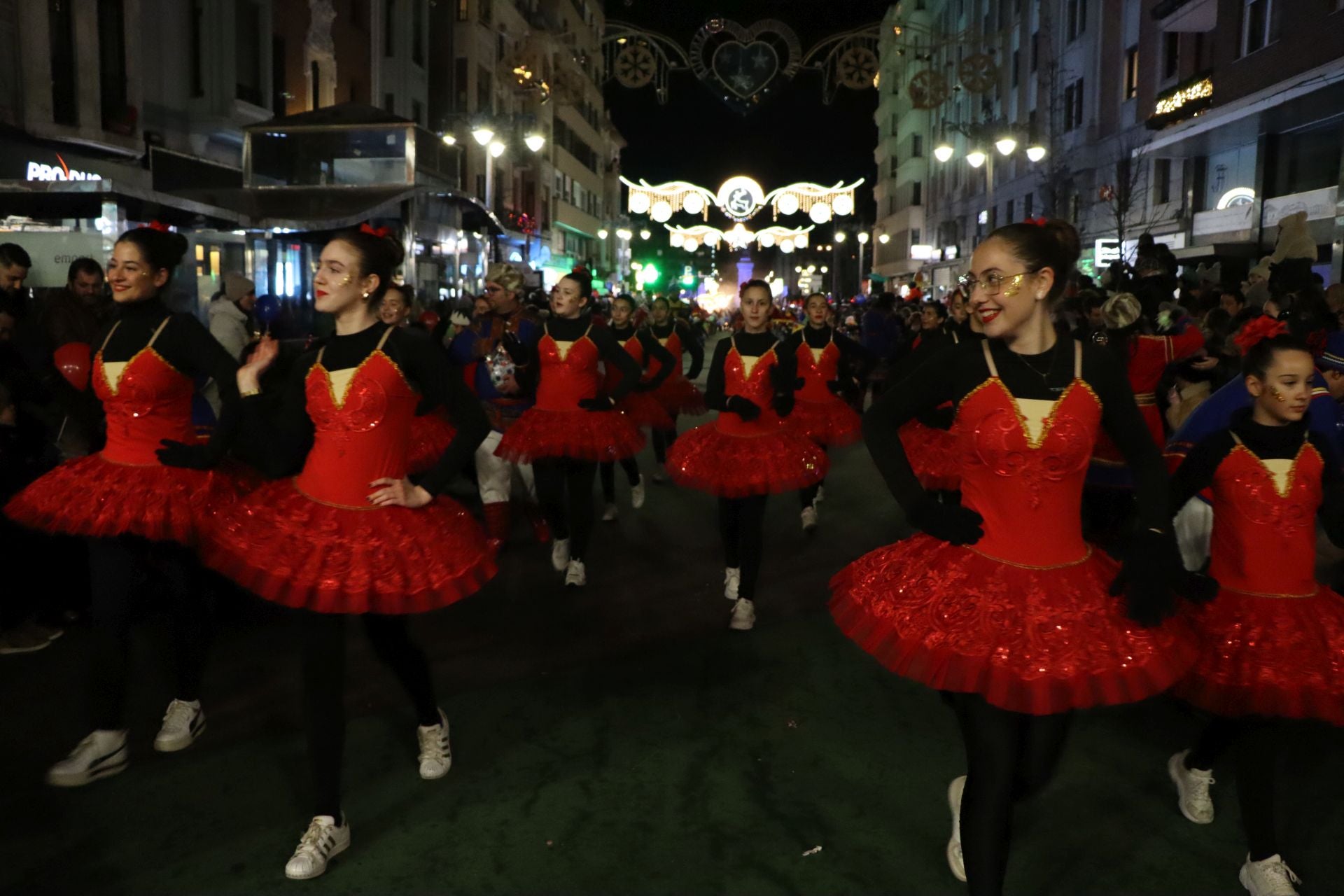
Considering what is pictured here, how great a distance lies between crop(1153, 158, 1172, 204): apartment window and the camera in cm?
3130

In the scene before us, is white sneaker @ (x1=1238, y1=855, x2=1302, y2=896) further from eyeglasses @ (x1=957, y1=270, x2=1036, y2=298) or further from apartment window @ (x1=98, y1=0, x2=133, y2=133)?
apartment window @ (x1=98, y1=0, x2=133, y2=133)

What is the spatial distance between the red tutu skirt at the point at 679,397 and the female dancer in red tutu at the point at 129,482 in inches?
277

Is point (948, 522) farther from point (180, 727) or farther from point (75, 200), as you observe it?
point (75, 200)

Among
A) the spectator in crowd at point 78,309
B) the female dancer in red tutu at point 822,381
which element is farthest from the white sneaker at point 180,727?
the female dancer in red tutu at point 822,381

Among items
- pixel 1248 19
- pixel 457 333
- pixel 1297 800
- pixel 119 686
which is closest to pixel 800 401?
pixel 457 333

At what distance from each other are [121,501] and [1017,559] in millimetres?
3405

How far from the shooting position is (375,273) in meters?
3.99

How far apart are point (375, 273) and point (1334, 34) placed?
22.3 m

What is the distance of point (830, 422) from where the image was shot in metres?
8.83

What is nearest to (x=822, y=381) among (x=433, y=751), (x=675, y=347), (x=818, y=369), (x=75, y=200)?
(x=818, y=369)

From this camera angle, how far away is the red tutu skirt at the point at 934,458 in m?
7.64

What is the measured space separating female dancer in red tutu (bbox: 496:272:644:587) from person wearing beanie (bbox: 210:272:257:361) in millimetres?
3102

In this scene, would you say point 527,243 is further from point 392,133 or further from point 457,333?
point 457,333

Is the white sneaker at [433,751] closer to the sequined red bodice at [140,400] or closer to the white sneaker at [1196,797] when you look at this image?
the sequined red bodice at [140,400]
